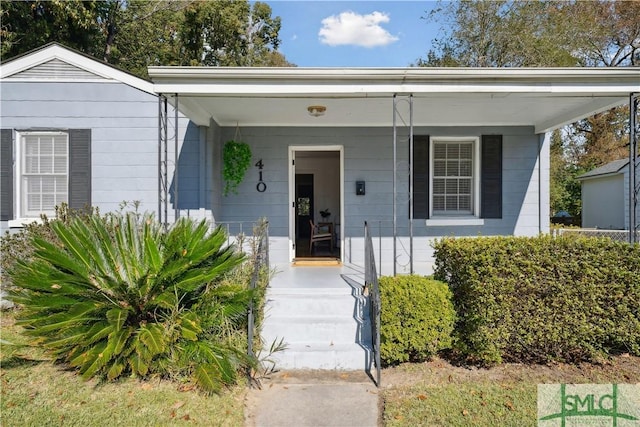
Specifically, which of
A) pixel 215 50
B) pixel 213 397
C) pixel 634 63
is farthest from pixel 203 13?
pixel 634 63

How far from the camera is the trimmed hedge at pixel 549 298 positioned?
381 centimetres

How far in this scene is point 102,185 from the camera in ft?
21.1

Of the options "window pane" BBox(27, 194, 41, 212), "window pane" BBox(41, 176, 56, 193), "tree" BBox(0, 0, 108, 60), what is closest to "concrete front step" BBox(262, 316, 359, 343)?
"window pane" BBox(41, 176, 56, 193)

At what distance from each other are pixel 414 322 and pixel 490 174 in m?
4.01

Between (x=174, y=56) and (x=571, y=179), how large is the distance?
22556 millimetres

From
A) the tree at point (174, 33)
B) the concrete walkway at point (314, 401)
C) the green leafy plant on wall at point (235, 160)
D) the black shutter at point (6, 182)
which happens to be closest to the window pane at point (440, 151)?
the green leafy plant on wall at point (235, 160)

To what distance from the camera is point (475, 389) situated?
3.43m

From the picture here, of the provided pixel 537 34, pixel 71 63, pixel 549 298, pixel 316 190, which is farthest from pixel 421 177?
pixel 537 34

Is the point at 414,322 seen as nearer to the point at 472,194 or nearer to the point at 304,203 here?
the point at 472,194

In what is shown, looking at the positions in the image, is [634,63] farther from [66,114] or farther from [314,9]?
[66,114]

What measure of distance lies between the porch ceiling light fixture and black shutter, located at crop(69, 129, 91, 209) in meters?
3.78

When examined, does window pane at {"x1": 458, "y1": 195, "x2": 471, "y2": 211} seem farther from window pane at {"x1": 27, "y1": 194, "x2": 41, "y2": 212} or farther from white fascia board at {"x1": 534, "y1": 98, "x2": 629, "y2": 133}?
window pane at {"x1": 27, "y1": 194, "x2": 41, "y2": 212}

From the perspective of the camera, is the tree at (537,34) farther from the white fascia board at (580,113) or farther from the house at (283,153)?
the house at (283,153)

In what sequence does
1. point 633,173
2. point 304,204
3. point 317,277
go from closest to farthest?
1. point 633,173
2. point 317,277
3. point 304,204
